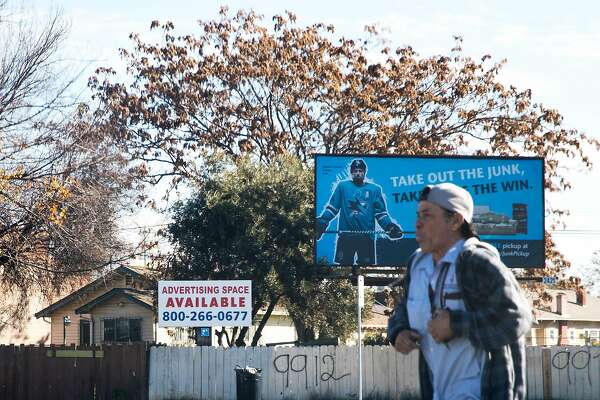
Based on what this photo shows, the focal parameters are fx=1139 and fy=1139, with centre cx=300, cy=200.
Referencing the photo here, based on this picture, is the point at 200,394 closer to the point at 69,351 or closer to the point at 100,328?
the point at 69,351

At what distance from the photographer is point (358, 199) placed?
27.5m

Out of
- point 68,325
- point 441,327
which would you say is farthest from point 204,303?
point 68,325

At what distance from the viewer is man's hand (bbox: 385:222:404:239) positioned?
27.6m

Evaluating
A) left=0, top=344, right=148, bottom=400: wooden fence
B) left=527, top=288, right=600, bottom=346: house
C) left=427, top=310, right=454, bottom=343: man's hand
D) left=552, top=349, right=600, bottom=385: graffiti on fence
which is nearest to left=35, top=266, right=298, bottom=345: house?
left=0, top=344, right=148, bottom=400: wooden fence

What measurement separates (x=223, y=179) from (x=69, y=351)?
7894 millimetres

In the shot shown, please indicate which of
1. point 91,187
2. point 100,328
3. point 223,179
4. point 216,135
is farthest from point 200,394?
point 100,328

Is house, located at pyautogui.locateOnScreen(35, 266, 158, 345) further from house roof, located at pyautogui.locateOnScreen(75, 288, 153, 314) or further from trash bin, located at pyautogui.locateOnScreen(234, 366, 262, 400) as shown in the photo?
trash bin, located at pyautogui.locateOnScreen(234, 366, 262, 400)

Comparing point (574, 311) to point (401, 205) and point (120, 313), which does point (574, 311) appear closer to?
point (120, 313)

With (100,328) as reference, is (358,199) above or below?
above

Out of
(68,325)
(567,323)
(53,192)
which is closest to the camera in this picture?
(53,192)

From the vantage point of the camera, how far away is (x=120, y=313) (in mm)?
45531

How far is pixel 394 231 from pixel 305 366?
3.97m

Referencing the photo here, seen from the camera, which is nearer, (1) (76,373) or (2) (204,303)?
(2) (204,303)

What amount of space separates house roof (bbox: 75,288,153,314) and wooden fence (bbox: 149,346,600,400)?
17.8 m
